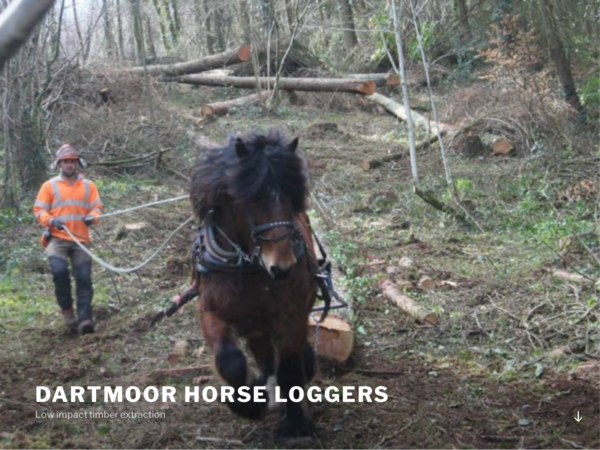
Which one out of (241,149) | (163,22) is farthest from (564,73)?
(163,22)

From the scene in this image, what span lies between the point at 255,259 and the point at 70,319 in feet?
11.8

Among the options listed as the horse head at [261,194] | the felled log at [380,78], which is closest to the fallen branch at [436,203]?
the horse head at [261,194]

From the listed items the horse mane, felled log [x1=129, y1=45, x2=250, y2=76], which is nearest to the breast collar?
the horse mane

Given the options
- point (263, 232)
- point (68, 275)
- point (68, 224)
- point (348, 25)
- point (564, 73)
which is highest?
point (348, 25)

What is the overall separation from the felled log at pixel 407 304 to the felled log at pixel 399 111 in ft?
27.4

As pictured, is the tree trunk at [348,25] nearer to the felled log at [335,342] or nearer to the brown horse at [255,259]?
the felled log at [335,342]

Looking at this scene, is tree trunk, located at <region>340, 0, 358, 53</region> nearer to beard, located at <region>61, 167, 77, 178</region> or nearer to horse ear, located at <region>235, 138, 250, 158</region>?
beard, located at <region>61, 167, 77, 178</region>

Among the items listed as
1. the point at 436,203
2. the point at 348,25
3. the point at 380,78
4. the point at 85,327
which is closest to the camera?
the point at 85,327

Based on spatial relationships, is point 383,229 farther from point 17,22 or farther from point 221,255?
point 17,22

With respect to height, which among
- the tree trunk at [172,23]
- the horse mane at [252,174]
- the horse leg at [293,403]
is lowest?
the horse leg at [293,403]

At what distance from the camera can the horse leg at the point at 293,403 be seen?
468cm

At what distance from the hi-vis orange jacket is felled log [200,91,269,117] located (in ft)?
40.2

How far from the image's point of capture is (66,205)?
7.47 m

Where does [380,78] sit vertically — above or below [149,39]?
below
